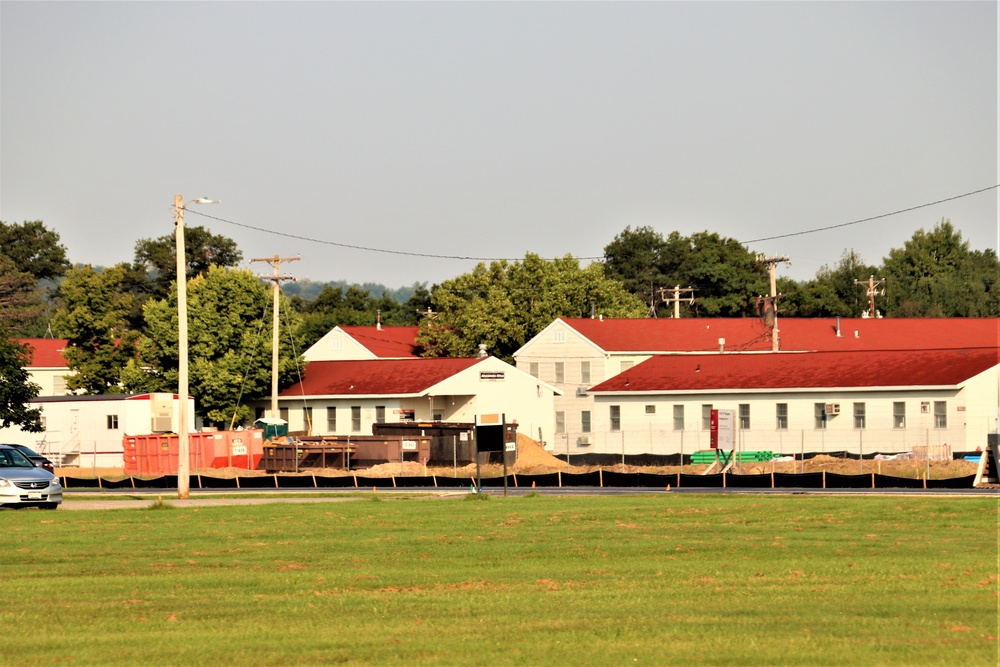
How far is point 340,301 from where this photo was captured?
143 m

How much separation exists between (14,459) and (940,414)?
4055 centimetres

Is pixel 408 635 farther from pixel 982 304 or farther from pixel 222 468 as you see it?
pixel 982 304

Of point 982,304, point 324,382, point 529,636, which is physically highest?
point 982,304

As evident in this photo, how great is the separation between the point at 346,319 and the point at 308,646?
398 ft

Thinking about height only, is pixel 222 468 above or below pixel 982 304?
below

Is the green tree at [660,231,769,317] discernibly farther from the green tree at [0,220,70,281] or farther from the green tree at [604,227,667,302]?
the green tree at [0,220,70,281]

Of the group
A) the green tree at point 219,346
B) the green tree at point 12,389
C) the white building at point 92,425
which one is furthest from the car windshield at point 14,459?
the green tree at point 219,346

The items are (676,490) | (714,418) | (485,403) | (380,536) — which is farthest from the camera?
(485,403)

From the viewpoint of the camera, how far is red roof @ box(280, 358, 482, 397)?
74.6 meters

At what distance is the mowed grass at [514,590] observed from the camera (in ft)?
43.2

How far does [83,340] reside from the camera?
272 ft

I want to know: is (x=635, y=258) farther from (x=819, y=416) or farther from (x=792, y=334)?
(x=819, y=416)

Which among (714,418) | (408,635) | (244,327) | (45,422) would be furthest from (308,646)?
(244,327)

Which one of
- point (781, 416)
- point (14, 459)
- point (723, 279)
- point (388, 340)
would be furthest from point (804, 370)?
point (723, 279)
